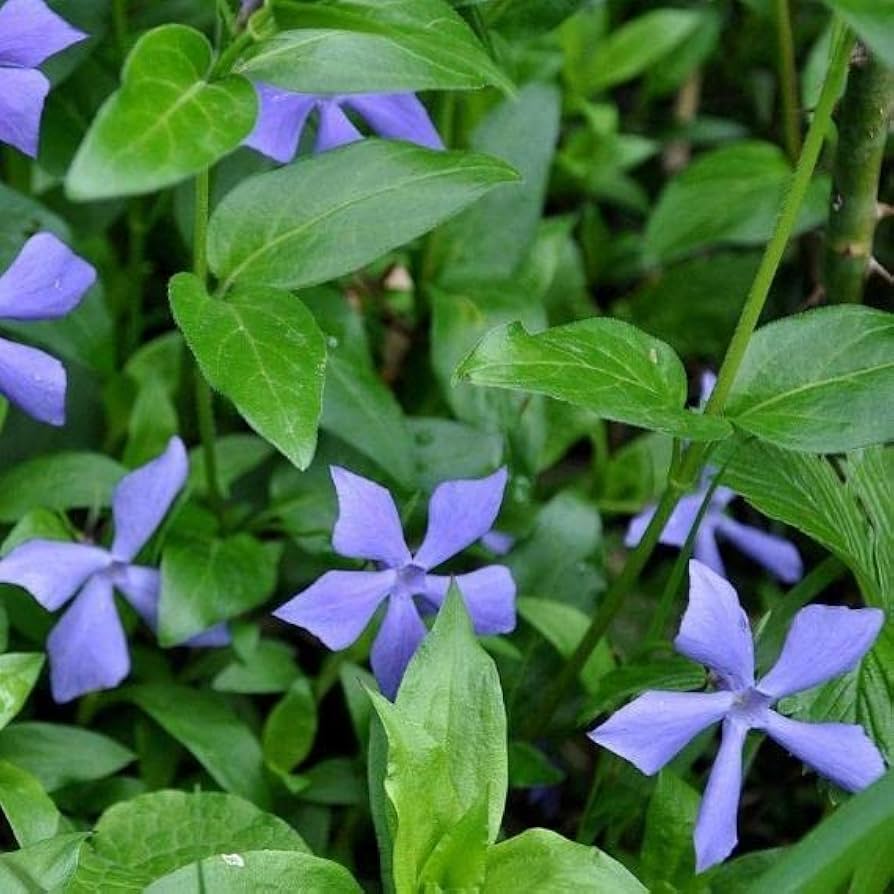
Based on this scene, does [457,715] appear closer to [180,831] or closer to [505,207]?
[180,831]

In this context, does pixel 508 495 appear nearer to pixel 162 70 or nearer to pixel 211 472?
pixel 211 472

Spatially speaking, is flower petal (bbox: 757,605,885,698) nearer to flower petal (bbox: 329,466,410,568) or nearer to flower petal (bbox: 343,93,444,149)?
flower petal (bbox: 329,466,410,568)

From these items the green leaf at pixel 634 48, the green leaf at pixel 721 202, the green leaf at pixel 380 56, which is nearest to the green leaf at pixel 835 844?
the green leaf at pixel 380 56

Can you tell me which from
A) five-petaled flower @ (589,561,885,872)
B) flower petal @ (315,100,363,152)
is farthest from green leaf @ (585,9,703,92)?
five-petaled flower @ (589,561,885,872)

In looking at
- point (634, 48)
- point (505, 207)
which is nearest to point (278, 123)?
point (505, 207)

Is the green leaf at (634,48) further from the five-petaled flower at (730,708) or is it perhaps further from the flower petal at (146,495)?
the five-petaled flower at (730,708)

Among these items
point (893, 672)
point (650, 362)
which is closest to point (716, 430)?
point (650, 362)
